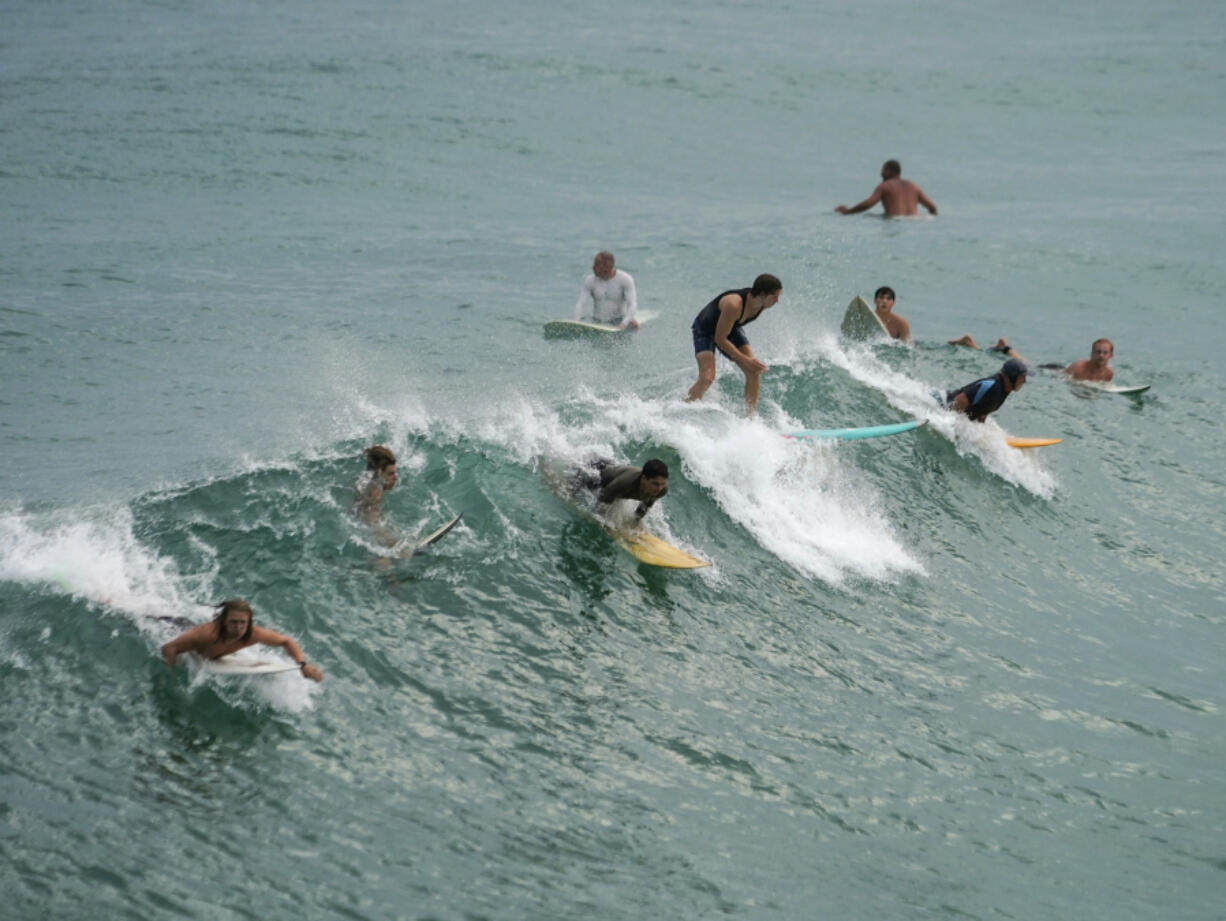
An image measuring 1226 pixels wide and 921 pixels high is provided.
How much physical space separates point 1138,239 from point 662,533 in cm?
1578

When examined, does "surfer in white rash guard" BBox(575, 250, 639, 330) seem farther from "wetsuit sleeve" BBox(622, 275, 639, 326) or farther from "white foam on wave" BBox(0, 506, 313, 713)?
"white foam on wave" BBox(0, 506, 313, 713)

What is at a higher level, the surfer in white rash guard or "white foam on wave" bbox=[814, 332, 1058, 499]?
the surfer in white rash guard

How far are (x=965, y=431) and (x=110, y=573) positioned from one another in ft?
27.1

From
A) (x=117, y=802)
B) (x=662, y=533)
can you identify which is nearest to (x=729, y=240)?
(x=662, y=533)

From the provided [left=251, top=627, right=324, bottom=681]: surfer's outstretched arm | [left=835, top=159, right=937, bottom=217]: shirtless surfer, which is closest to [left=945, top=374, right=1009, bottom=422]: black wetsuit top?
[left=251, top=627, right=324, bottom=681]: surfer's outstretched arm

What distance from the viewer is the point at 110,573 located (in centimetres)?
893

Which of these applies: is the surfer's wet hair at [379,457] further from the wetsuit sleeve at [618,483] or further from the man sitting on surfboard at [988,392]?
the man sitting on surfboard at [988,392]

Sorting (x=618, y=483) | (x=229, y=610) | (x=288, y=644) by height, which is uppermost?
(x=618, y=483)

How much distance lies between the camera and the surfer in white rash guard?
15602mm

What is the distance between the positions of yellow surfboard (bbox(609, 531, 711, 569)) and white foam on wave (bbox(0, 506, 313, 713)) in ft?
9.60

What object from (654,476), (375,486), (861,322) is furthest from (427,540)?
(861,322)

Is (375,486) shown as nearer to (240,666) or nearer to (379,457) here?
(379,457)

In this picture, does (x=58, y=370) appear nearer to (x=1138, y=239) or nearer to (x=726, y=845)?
(x=726, y=845)

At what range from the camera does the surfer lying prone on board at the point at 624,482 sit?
934cm
